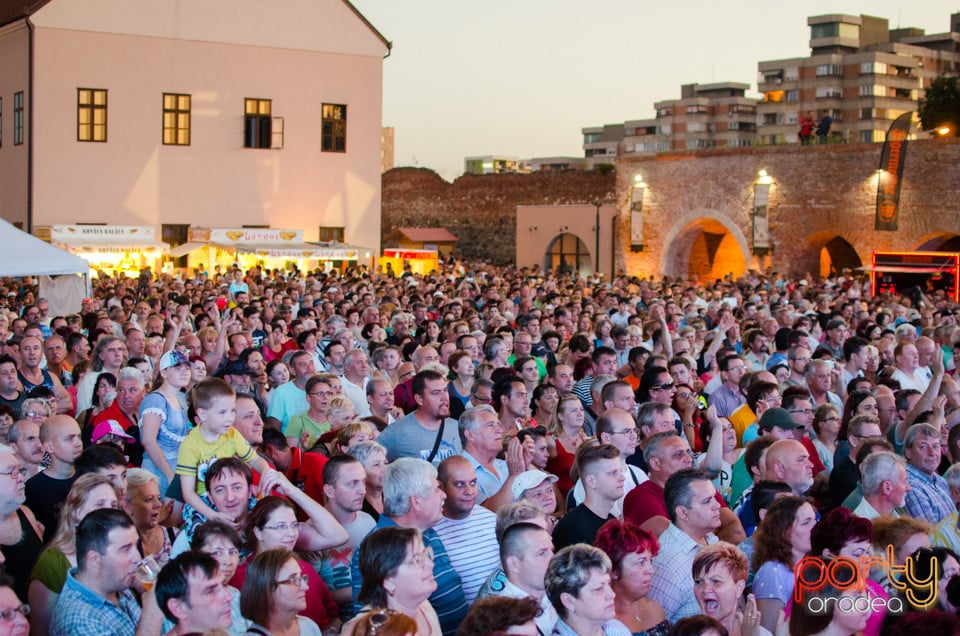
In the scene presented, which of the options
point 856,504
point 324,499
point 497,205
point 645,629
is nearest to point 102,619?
point 324,499

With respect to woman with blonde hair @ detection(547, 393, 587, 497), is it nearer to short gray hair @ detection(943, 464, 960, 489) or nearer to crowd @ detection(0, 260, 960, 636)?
crowd @ detection(0, 260, 960, 636)

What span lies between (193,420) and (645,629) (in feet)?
15.0

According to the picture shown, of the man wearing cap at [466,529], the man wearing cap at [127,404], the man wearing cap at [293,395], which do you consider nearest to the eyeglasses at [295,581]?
the man wearing cap at [466,529]

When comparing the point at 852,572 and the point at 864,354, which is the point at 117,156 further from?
the point at 852,572

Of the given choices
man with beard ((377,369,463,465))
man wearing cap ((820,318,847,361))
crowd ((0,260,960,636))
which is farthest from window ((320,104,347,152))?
man with beard ((377,369,463,465))

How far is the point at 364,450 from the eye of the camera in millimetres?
5984

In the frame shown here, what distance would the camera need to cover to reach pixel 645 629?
15.3ft

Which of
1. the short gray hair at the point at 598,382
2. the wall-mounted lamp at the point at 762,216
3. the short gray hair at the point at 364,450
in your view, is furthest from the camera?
the wall-mounted lamp at the point at 762,216

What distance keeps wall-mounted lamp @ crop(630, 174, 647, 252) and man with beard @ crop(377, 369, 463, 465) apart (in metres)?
29.1

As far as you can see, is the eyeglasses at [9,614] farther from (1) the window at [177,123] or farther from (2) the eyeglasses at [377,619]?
(1) the window at [177,123]

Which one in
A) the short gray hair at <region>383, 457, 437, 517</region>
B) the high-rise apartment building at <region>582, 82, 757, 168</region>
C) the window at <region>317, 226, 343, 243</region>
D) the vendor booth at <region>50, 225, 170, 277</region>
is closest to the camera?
the short gray hair at <region>383, 457, 437, 517</region>

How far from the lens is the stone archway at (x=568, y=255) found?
39219 millimetres

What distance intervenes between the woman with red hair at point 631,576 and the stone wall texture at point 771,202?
2627 cm

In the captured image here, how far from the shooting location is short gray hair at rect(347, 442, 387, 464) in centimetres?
595
